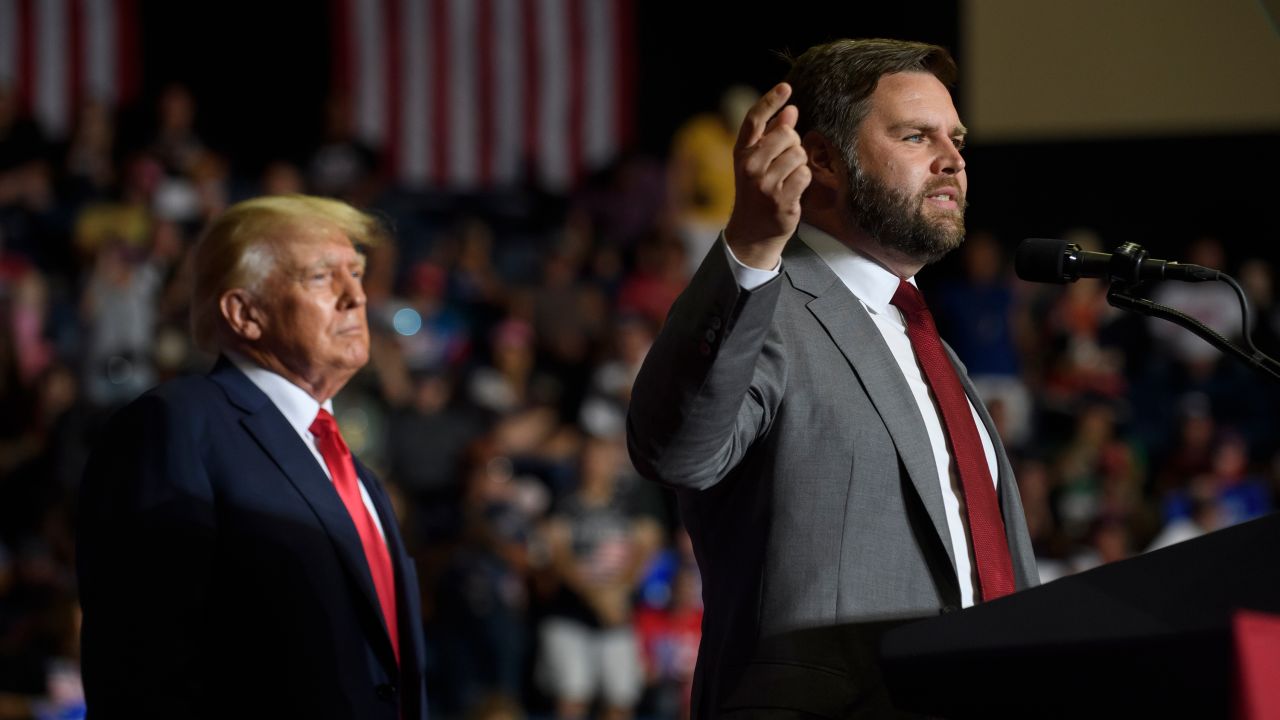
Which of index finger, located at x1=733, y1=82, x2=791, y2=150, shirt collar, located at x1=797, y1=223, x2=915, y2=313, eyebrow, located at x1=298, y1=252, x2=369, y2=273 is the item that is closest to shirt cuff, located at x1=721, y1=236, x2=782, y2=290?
index finger, located at x1=733, y1=82, x2=791, y2=150

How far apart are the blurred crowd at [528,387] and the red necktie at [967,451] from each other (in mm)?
4059

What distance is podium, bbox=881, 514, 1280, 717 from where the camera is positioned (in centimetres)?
124

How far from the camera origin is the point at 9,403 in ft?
24.7

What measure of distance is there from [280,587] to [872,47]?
1099 mm

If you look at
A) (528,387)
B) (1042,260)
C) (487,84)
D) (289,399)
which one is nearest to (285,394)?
(289,399)

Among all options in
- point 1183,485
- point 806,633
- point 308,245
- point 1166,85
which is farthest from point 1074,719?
point 1183,485

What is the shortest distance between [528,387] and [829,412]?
6.28 meters

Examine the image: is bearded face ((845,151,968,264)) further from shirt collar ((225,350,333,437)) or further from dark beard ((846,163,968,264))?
shirt collar ((225,350,333,437))

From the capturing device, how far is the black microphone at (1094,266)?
5.57 ft

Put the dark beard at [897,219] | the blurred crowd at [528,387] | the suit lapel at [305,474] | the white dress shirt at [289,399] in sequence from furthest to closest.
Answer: the blurred crowd at [528,387], the white dress shirt at [289,399], the suit lapel at [305,474], the dark beard at [897,219]

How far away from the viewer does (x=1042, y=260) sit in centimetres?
178

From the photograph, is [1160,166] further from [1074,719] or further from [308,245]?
[1074,719]

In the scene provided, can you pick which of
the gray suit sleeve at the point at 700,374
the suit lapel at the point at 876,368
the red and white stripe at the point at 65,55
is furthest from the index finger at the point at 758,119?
the red and white stripe at the point at 65,55

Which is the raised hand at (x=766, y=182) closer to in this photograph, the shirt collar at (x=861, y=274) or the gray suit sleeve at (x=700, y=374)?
the gray suit sleeve at (x=700, y=374)
